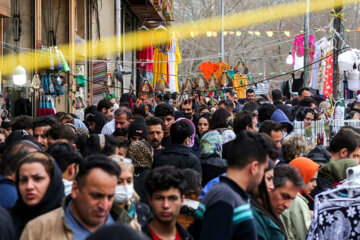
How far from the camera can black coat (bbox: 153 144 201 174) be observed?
282 inches

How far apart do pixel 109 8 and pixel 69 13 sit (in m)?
6.48

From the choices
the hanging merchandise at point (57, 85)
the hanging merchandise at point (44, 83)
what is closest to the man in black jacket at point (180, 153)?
the hanging merchandise at point (57, 85)

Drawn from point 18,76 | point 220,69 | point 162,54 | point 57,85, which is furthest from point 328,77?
point 18,76

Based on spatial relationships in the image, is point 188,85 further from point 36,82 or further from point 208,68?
point 36,82

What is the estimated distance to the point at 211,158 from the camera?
305 inches

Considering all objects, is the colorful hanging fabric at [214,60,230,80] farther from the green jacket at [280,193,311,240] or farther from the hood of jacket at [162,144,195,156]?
the green jacket at [280,193,311,240]

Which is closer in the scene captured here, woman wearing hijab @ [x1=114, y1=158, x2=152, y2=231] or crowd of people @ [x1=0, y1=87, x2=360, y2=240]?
crowd of people @ [x1=0, y1=87, x2=360, y2=240]

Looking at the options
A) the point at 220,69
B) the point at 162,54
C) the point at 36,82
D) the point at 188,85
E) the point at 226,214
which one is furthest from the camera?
the point at 162,54

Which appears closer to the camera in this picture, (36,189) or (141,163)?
(36,189)

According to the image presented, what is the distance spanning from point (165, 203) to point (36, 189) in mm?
942

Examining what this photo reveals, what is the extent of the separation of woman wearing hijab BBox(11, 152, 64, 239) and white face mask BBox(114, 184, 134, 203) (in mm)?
450

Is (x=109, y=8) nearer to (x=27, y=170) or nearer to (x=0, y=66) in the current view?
(x=0, y=66)

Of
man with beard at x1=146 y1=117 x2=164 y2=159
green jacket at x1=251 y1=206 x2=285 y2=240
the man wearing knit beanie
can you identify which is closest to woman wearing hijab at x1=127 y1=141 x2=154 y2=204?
the man wearing knit beanie

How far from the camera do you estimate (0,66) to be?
45.3 ft
